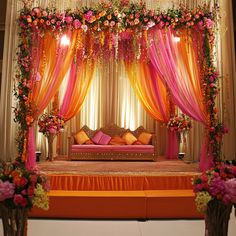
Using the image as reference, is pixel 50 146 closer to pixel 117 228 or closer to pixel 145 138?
pixel 145 138

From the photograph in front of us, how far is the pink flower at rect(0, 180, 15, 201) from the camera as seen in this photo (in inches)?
79.0

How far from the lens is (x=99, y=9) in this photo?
5223mm

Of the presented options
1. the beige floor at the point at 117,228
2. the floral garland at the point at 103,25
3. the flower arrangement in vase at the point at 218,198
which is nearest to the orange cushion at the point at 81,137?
the floral garland at the point at 103,25

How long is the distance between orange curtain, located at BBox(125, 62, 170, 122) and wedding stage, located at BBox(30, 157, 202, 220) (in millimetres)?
1979

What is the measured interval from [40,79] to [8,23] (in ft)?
4.03

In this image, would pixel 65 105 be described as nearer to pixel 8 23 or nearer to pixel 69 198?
pixel 8 23

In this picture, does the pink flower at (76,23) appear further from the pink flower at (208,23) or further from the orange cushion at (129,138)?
the orange cushion at (129,138)

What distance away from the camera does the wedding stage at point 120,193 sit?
4094mm

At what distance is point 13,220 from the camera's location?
2.09 m

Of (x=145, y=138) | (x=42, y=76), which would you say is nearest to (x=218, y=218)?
(x=42, y=76)

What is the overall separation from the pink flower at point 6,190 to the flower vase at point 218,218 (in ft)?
4.38

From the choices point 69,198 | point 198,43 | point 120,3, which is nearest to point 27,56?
point 120,3

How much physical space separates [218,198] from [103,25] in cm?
394

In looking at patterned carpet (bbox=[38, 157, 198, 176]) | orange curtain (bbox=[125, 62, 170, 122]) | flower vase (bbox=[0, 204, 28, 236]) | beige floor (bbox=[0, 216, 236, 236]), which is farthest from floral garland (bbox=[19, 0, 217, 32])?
flower vase (bbox=[0, 204, 28, 236])
